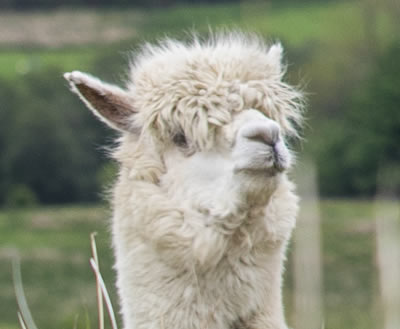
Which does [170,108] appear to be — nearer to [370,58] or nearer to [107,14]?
[370,58]

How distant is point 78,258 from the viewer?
182 feet

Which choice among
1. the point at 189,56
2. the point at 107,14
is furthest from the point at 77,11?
the point at 189,56

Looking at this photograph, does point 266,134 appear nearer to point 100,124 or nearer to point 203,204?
point 203,204

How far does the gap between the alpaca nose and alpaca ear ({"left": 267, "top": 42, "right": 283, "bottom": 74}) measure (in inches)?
26.1

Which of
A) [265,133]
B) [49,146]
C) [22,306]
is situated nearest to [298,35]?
[49,146]

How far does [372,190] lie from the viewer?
4844 cm

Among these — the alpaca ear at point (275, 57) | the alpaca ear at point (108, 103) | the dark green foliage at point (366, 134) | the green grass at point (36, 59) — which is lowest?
the alpaca ear at point (108, 103)

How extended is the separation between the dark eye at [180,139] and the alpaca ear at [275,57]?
516mm

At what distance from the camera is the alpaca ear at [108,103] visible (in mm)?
6176

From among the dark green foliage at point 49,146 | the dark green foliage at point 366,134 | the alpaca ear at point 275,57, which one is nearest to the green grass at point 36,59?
the dark green foliage at point 49,146

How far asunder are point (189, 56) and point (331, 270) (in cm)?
4090

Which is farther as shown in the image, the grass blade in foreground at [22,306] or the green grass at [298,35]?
the green grass at [298,35]

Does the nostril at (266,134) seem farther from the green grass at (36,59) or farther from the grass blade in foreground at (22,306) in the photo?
the green grass at (36,59)

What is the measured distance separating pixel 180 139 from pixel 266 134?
2.09 ft
